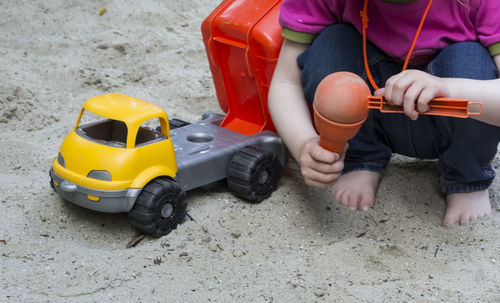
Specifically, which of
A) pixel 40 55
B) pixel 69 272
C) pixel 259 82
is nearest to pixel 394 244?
pixel 259 82

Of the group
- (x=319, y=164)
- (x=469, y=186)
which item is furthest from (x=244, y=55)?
(x=469, y=186)

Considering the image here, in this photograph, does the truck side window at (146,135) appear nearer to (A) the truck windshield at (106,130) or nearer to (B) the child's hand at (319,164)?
(A) the truck windshield at (106,130)

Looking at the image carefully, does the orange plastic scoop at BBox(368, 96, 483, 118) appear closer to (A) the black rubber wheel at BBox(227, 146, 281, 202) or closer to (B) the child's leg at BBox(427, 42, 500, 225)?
(B) the child's leg at BBox(427, 42, 500, 225)

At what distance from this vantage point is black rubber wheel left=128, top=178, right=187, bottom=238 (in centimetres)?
123

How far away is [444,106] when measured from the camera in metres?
0.98

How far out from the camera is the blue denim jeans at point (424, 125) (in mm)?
1247

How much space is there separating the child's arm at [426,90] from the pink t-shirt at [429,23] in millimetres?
149

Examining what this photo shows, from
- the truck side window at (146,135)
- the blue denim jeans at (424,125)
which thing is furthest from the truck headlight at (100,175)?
the blue denim jeans at (424,125)

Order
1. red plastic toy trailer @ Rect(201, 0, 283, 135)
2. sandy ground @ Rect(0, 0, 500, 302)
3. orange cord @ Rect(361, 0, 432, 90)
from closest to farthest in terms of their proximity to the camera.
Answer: sandy ground @ Rect(0, 0, 500, 302) < orange cord @ Rect(361, 0, 432, 90) < red plastic toy trailer @ Rect(201, 0, 283, 135)

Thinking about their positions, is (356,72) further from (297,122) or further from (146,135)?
(146,135)

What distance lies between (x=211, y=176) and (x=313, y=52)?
0.35 m

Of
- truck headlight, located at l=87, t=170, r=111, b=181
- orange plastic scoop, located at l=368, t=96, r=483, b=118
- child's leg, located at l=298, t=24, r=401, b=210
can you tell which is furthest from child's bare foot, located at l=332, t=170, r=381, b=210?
truck headlight, located at l=87, t=170, r=111, b=181

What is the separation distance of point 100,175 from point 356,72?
565 millimetres

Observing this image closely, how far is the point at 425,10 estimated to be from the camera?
123 cm
